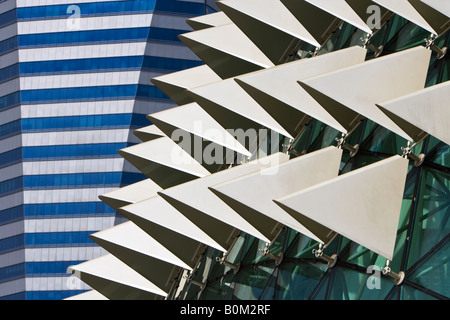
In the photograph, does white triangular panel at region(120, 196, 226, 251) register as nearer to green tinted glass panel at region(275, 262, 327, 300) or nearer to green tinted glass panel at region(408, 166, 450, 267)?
green tinted glass panel at region(275, 262, 327, 300)

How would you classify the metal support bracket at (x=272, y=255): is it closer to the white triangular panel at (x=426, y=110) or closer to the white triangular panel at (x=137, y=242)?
the white triangular panel at (x=137, y=242)

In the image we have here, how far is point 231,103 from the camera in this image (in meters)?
23.4

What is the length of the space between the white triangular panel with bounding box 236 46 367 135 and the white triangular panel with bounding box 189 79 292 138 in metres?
0.39

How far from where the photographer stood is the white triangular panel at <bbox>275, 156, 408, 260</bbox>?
50.6ft

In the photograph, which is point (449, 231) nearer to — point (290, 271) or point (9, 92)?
point (290, 271)

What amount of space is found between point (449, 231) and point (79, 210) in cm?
7106

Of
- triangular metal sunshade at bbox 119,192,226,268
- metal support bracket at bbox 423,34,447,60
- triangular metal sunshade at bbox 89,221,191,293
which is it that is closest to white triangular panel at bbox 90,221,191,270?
triangular metal sunshade at bbox 89,221,191,293

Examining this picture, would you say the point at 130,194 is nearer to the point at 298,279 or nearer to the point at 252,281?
the point at 252,281

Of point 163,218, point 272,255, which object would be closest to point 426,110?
point 272,255

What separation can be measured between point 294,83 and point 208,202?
11.1 feet

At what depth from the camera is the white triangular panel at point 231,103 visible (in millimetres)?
22656

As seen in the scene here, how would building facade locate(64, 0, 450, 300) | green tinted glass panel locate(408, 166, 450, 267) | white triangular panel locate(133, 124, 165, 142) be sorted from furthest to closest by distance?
1. white triangular panel locate(133, 124, 165, 142)
2. green tinted glass panel locate(408, 166, 450, 267)
3. building facade locate(64, 0, 450, 300)

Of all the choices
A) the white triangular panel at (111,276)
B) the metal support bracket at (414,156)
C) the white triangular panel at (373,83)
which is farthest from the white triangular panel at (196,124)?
the metal support bracket at (414,156)
